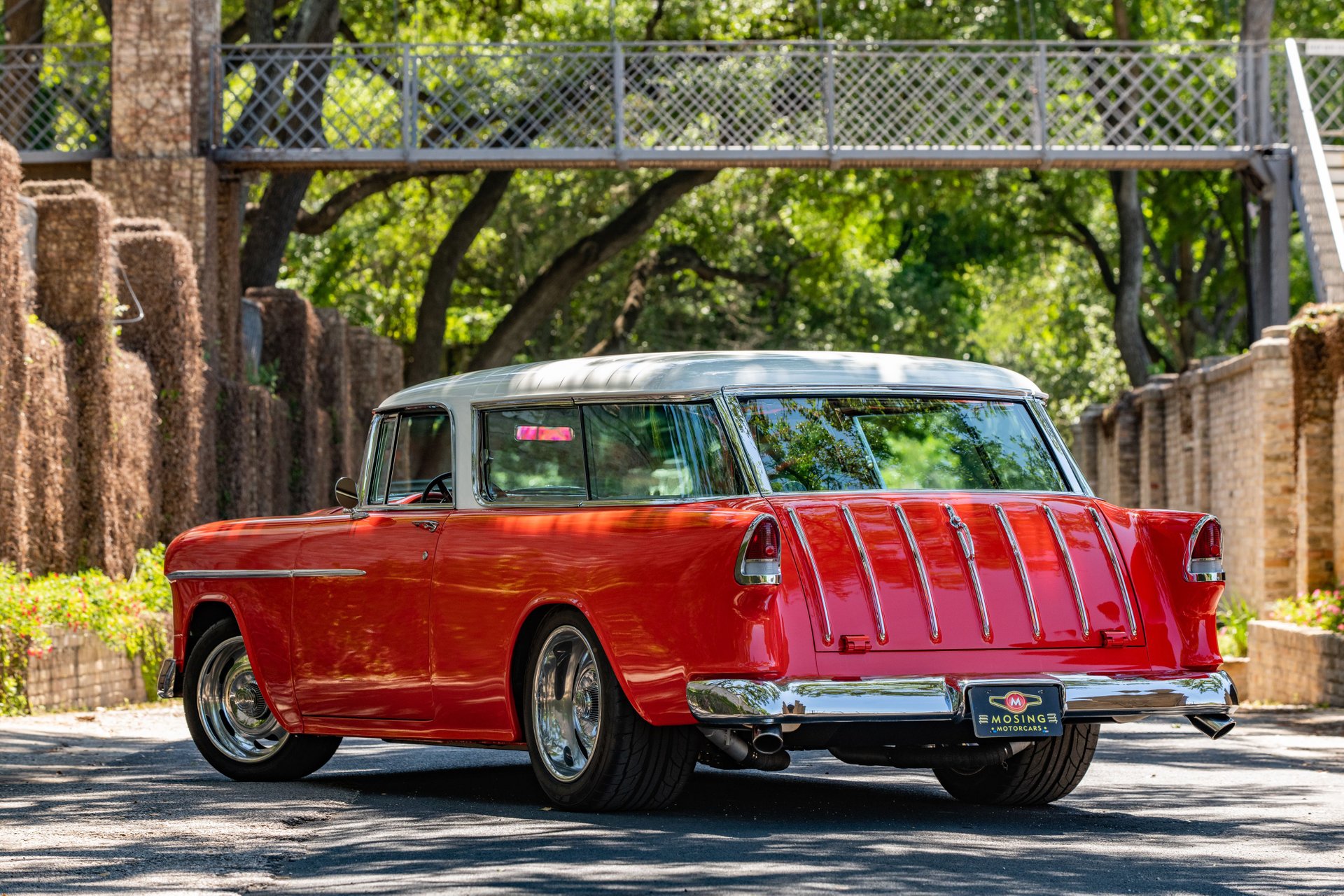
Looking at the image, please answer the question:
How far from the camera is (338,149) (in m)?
23.2

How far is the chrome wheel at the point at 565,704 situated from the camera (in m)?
8.17

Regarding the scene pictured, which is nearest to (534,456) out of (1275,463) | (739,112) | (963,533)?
(963,533)

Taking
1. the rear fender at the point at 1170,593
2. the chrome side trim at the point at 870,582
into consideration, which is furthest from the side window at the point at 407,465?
the rear fender at the point at 1170,593

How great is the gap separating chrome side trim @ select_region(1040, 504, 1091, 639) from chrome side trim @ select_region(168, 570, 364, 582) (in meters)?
3.20

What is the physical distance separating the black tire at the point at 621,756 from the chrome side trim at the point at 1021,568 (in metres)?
1.40

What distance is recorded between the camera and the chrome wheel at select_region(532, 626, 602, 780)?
8172mm

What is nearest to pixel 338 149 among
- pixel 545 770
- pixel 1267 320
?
pixel 1267 320

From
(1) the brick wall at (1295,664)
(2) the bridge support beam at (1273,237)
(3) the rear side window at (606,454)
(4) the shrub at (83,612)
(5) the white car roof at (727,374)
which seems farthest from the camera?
(2) the bridge support beam at (1273,237)

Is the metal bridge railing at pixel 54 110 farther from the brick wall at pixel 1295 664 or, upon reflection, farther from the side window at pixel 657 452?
the side window at pixel 657 452

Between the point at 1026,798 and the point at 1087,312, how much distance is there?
44.6 m

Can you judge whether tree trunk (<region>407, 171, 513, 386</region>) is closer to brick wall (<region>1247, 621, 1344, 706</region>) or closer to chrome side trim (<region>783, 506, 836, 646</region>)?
brick wall (<region>1247, 621, 1344, 706</region>)

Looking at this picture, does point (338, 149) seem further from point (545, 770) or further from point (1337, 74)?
point (545, 770)

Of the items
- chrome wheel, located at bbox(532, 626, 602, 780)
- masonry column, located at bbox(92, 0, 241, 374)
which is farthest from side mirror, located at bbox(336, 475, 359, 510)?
masonry column, located at bbox(92, 0, 241, 374)

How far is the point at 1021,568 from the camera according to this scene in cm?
792
